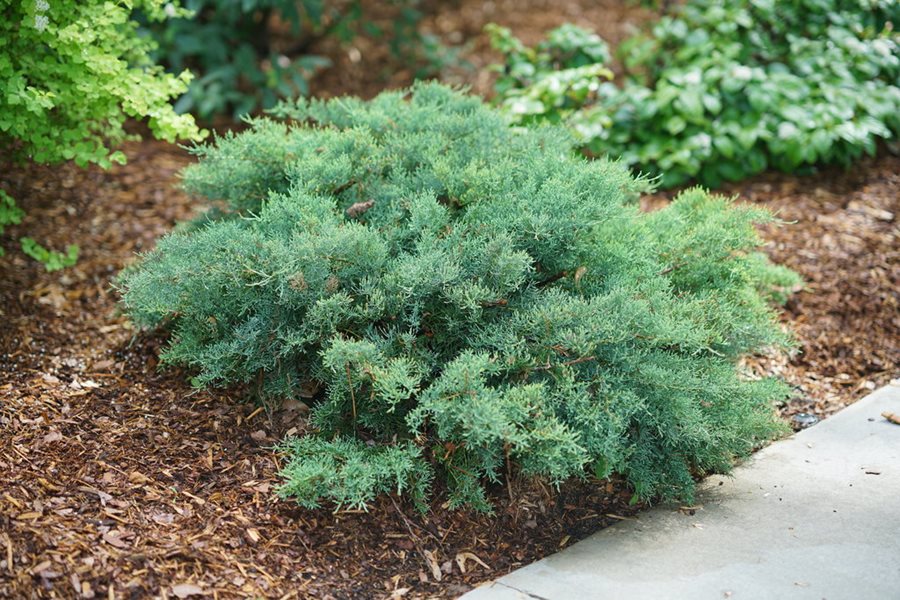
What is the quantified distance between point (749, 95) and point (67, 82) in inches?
144

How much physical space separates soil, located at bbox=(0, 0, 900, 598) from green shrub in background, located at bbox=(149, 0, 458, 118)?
58.4 inches

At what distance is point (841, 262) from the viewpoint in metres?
4.75

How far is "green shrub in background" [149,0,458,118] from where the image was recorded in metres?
5.82

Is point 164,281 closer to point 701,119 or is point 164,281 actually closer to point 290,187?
point 290,187

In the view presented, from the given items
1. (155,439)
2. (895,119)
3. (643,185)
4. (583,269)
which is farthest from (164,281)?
(895,119)

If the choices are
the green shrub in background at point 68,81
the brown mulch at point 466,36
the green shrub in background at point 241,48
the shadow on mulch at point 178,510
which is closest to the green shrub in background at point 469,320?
the shadow on mulch at point 178,510

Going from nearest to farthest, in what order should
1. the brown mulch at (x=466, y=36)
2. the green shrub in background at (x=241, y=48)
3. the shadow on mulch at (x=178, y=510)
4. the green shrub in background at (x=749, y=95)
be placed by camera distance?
the shadow on mulch at (x=178, y=510), the green shrub in background at (x=749, y=95), the green shrub in background at (x=241, y=48), the brown mulch at (x=466, y=36)

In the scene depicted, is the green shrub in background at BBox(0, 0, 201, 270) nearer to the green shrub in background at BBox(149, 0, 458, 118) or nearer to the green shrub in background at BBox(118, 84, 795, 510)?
the green shrub in background at BBox(118, 84, 795, 510)

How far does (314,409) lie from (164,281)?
2.24 ft

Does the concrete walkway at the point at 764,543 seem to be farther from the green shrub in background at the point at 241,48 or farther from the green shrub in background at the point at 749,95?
the green shrub in background at the point at 241,48

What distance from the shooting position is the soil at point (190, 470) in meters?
2.68

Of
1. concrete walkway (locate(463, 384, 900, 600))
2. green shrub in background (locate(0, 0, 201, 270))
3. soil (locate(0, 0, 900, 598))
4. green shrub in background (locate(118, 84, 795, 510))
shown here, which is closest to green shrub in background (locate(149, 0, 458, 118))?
soil (locate(0, 0, 900, 598))

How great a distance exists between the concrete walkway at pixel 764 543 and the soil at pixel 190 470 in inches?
7.2

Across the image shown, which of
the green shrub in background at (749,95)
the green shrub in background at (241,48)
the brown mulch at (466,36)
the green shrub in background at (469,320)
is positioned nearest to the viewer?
the green shrub in background at (469,320)
